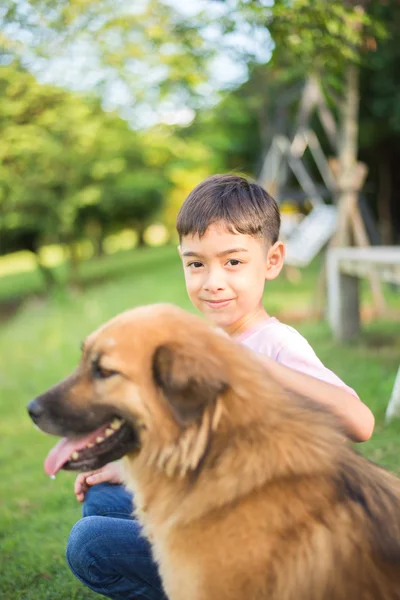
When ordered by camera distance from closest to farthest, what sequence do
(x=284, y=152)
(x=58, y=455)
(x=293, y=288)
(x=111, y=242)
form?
(x=58, y=455)
(x=293, y=288)
(x=284, y=152)
(x=111, y=242)

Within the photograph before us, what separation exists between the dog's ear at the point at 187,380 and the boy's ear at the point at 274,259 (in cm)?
116

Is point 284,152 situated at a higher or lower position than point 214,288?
higher

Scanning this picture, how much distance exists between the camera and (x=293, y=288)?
16812 millimetres

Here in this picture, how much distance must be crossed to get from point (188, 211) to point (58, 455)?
1283 mm

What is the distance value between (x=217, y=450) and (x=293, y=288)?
48.5ft

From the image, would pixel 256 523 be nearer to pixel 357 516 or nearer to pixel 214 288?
pixel 357 516

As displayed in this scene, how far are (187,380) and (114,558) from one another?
51.3 inches

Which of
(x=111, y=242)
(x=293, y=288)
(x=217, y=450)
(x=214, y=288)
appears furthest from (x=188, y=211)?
(x=111, y=242)

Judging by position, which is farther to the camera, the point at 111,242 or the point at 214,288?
the point at 111,242

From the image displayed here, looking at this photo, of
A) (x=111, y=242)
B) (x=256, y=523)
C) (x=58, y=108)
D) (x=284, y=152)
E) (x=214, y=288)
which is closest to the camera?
(x=256, y=523)

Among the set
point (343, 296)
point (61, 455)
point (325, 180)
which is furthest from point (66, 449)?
point (325, 180)

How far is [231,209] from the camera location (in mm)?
3055

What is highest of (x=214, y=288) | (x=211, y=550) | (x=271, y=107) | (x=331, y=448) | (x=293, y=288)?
(x=271, y=107)

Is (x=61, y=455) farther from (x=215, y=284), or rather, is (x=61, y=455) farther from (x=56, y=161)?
(x=56, y=161)
